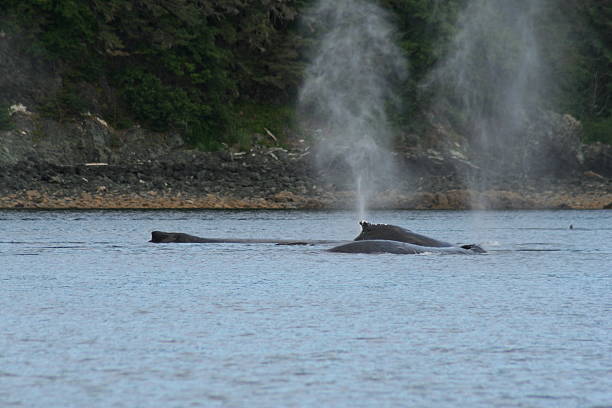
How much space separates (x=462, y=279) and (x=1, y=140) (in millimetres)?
58927

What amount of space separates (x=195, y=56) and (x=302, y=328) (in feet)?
243

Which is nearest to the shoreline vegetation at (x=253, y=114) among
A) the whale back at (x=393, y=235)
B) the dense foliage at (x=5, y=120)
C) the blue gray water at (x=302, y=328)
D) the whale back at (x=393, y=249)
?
the dense foliage at (x=5, y=120)

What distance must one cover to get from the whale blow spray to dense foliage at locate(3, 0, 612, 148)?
1.34 metres

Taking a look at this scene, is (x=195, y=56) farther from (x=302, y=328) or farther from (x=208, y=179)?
(x=302, y=328)

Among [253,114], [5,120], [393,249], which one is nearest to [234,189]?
[253,114]

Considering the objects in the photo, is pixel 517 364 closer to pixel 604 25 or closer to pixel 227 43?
pixel 227 43

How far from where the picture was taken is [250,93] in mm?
99312

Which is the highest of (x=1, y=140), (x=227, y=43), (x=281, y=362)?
(x=227, y=43)

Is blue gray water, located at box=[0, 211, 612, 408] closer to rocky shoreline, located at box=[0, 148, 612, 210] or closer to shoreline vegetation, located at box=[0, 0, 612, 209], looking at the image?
rocky shoreline, located at box=[0, 148, 612, 210]

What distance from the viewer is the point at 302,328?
19203 millimetres

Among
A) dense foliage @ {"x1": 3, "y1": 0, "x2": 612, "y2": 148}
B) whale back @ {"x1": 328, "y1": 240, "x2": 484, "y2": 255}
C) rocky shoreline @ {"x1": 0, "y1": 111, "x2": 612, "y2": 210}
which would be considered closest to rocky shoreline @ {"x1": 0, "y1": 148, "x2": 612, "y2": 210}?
rocky shoreline @ {"x1": 0, "y1": 111, "x2": 612, "y2": 210}

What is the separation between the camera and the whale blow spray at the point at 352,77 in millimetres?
93562

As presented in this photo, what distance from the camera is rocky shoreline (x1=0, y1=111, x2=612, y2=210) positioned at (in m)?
78.9

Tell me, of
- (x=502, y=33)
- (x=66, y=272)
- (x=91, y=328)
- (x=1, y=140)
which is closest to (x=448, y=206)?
(x=502, y=33)
